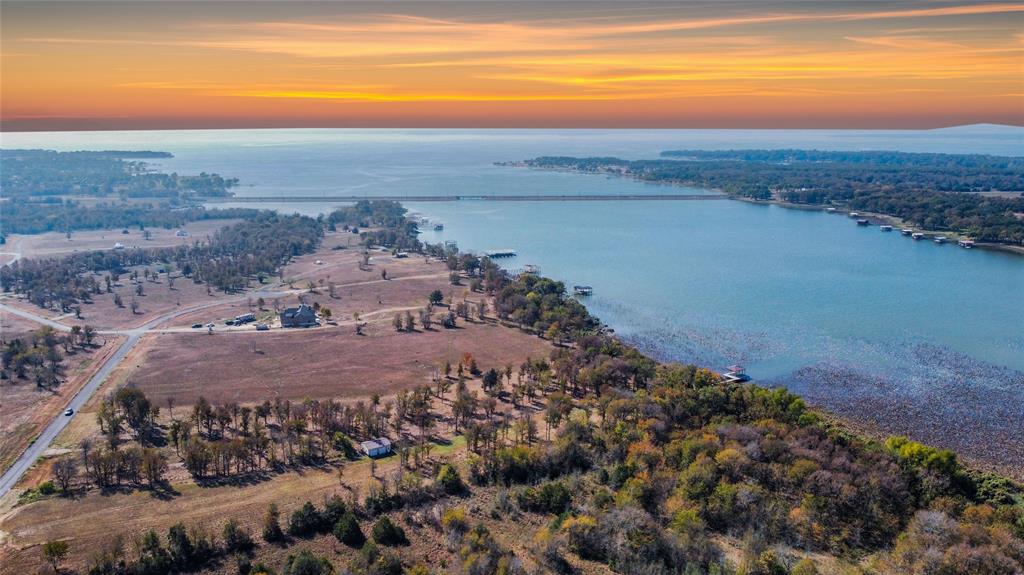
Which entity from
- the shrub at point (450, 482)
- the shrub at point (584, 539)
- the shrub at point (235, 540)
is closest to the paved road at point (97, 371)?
the shrub at point (235, 540)

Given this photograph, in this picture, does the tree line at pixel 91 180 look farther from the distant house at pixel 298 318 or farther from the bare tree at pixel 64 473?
the bare tree at pixel 64 473

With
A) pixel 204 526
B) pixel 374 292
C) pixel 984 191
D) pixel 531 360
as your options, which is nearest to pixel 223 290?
pixel 374 292

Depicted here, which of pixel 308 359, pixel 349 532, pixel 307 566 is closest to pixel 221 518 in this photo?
pixel 349 532

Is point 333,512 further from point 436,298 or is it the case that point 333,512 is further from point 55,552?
point 436,298

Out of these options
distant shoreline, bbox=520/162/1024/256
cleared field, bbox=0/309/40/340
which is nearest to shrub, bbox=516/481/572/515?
cleared field, bbox=0/309/40/340

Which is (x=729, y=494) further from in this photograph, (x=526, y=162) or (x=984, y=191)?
(x=526, y=162)

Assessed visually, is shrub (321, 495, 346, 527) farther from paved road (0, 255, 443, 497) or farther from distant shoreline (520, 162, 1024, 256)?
distant shoreline (520, 162, 1024, 256)
